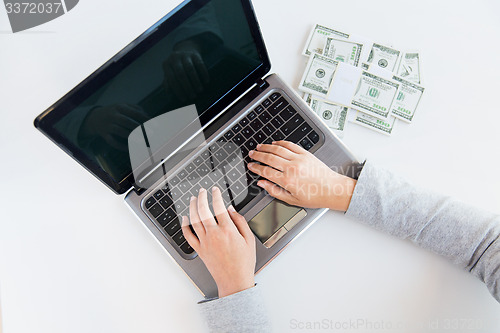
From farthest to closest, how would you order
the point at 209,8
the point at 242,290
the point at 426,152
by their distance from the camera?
the point at 426,152, the point at 242,290, the point at 209,8

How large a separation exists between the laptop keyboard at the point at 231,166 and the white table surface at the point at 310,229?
84mm

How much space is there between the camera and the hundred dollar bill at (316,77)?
0.81 meters

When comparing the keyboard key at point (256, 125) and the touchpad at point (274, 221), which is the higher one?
the keyboard key at point (256, 125)

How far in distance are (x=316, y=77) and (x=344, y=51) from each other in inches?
3.6

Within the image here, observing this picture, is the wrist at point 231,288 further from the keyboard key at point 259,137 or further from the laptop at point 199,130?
the keyboard key at point 259,137

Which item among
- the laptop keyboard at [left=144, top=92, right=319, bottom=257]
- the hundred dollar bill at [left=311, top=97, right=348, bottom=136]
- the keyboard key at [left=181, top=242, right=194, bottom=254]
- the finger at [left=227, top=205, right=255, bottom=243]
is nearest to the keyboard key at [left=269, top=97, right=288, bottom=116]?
the laptop keyboard at [left=144, top=92, right=319, bottom=257]

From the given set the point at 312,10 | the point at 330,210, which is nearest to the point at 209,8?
the point at 312,10

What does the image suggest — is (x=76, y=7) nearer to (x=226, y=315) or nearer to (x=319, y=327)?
(x=226, y=315)

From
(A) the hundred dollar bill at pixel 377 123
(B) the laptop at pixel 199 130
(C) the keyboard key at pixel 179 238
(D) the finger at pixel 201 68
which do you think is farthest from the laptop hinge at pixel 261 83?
(C) the keyboard key at pixel 179 238

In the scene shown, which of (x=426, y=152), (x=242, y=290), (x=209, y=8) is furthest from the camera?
(x=426, y=152)

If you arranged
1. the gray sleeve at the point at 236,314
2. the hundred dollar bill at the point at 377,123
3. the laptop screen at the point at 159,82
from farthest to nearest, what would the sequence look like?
the hundred dollar bill at the point at 377,123, the gray sleeve at the point at 236,314, the laptop screen at the point at 159,82

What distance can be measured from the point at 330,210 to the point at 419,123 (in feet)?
0.92

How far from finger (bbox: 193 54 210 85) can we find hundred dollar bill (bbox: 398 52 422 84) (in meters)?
0.44

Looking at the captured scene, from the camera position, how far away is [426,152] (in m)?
0.79
